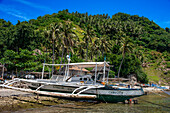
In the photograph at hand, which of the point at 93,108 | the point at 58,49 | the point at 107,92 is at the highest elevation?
the point at 58,49

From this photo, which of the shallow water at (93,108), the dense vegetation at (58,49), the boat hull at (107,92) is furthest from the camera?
the dense vegetation at (58,49)

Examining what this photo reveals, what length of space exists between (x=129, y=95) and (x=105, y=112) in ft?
16.5

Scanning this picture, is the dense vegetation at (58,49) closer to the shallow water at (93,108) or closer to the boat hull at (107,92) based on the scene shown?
the boat hull at (107,92)

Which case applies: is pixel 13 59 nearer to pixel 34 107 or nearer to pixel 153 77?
pixel 34 107

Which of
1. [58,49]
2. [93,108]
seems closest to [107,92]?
[93,108]

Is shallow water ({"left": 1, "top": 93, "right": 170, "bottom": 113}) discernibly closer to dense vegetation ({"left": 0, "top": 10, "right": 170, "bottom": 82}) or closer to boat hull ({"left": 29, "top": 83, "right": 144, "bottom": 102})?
boat hull ({"left": 29, "top": 83, "right": 144, "bottom": 102})

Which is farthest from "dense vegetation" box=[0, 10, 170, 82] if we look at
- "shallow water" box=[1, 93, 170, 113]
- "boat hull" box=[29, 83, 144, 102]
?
"shallow water" box=[1, 93, 170, 113]

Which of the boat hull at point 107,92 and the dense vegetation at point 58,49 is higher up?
the dense vegetation at point 58,49

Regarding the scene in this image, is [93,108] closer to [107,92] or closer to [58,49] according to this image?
[107,92]

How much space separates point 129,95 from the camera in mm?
16672

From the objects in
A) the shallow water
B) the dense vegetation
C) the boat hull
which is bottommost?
the shallow water

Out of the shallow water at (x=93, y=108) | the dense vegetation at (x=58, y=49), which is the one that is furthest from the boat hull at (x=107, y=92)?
the dense vegetation at (x=58, y=49)

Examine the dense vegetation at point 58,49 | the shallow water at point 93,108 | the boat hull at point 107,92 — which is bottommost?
the shallow water at point 93,108

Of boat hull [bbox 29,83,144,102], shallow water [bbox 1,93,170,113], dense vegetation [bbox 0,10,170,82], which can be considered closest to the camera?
shallow water [bbox 1,93,170,113]
